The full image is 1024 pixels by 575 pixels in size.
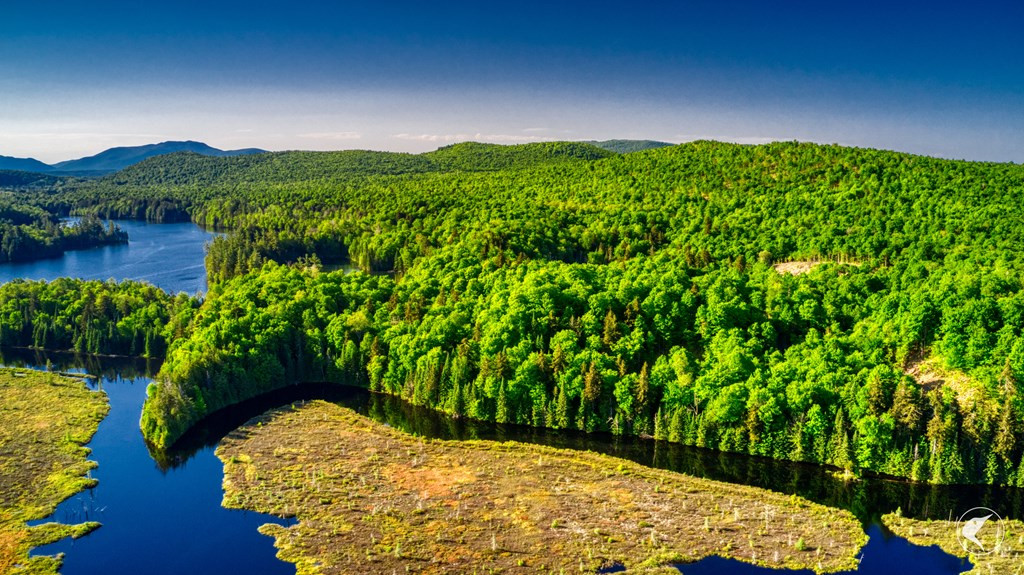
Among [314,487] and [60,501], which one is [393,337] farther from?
[60,501]

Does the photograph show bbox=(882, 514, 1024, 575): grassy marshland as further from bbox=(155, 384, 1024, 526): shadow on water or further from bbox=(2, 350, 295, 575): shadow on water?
bbox=(2, 350, 295, 575): shadow on water

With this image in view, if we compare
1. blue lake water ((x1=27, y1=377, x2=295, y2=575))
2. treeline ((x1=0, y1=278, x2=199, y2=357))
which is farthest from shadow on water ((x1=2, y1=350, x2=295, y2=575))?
treeline ((x1=0, y1=278, x2=199, y2=357))

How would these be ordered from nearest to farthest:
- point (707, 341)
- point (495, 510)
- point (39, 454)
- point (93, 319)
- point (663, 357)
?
point (495, 510) < point (39, 454) < point (663, 357) < point (707, 341) < point (93, 319)

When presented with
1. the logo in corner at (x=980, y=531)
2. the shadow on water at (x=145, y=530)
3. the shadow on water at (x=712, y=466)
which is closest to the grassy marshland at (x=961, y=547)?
the logo in corner at (x=980, y=531)

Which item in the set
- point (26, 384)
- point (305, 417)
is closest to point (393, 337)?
point (305, 417)

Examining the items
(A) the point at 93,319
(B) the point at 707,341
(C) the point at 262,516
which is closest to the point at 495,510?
(C) the point at 262,516

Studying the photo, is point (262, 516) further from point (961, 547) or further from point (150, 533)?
point (961, 547)

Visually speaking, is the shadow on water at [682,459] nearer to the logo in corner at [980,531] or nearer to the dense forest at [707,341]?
the logo in corner at [980,531]

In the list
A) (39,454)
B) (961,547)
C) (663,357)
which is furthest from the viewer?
(663,357)
